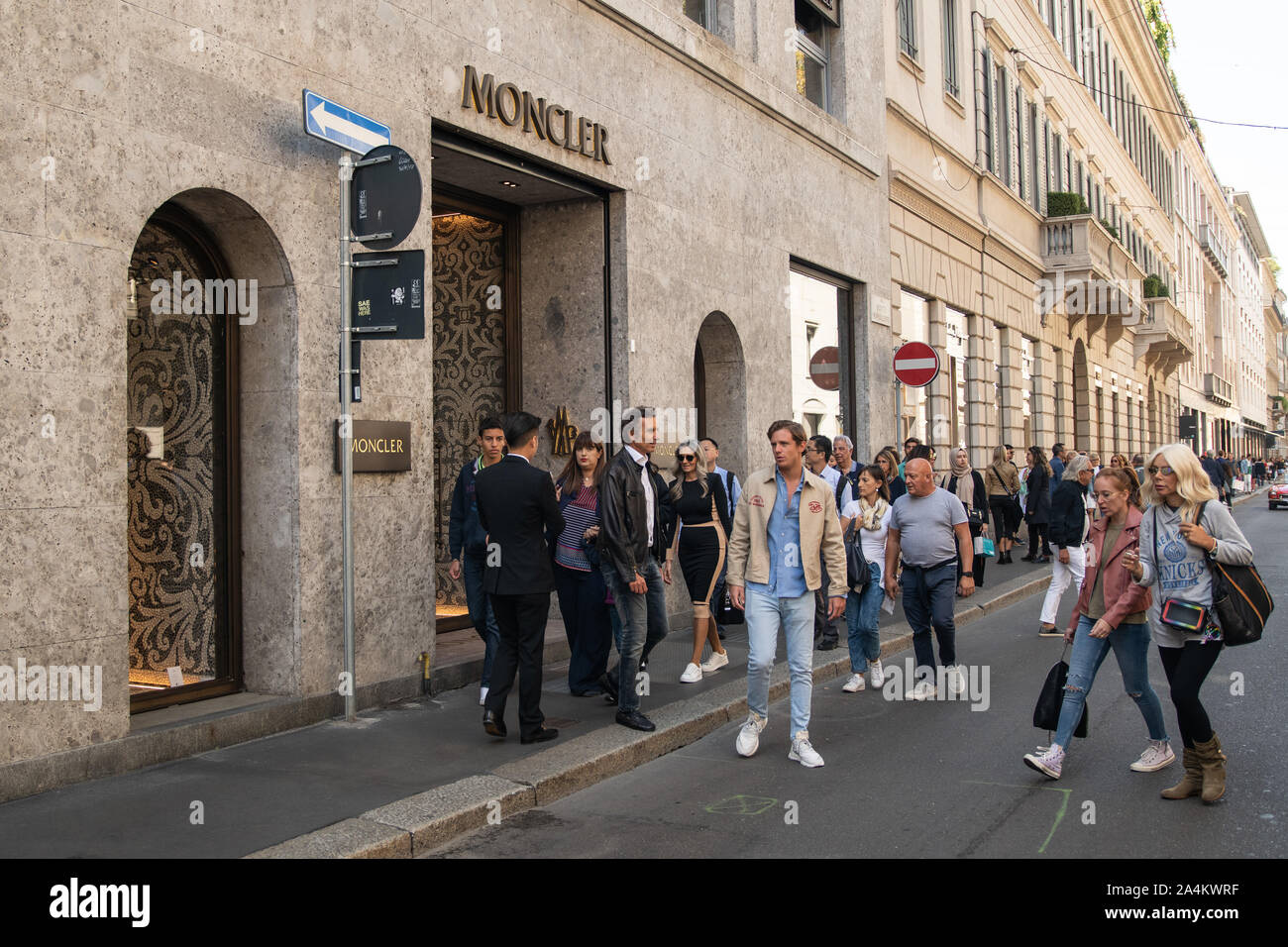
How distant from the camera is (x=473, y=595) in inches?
295

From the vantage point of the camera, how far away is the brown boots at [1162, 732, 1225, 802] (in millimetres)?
5277

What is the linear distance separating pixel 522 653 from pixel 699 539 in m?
2.67

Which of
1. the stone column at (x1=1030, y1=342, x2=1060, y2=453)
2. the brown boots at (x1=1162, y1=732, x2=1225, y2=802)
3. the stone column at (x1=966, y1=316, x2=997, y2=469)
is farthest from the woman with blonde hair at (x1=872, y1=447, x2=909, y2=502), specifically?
the stone column at (x1=1030, y1=342, x2=1060, y2=453)

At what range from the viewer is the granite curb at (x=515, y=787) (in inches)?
184

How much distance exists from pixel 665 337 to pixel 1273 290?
4284 inches

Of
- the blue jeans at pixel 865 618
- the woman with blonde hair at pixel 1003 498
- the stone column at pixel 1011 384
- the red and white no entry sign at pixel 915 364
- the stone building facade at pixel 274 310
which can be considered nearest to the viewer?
the stone building facade at pixel 274 310

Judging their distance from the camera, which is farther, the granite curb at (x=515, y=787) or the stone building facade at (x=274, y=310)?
the stone building facade at (x=274, y=310)

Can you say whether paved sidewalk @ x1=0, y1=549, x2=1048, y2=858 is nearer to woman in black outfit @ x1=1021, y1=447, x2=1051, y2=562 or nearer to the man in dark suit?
the man in dark suit

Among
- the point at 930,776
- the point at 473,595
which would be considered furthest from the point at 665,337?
the point at 930,776

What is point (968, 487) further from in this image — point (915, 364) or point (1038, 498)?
point (1038, 498)

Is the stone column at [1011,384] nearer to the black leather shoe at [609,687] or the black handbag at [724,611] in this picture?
the black handbag at [724,611]

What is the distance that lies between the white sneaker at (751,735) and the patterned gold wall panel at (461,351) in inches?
149

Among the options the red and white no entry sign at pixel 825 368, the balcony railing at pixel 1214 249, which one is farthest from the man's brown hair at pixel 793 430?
the balcony railing at pixel 1214 249
